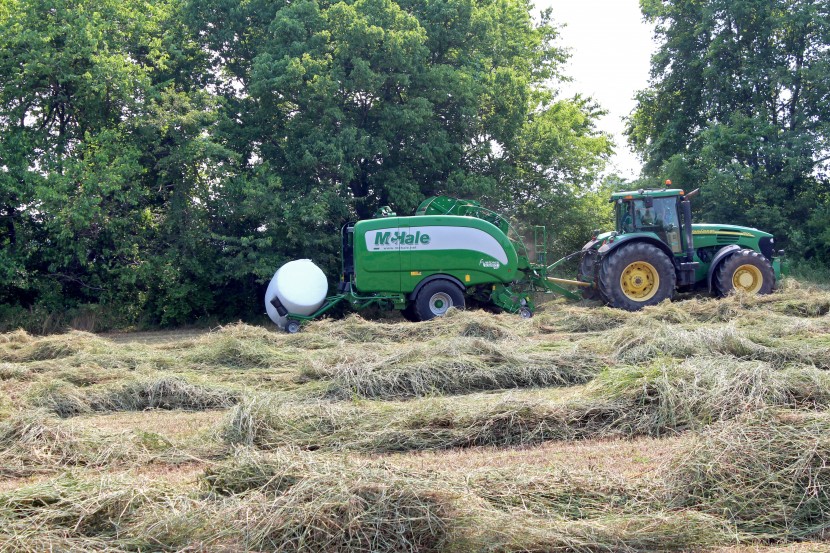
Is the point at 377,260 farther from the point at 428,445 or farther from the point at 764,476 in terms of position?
the point at 764,476

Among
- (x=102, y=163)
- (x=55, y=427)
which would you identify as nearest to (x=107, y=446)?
(x=55, y=427)

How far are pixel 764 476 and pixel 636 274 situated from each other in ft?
36.2

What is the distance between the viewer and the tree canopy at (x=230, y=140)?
Result: 15.9 m

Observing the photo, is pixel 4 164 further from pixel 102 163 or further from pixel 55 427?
pixel 55 427

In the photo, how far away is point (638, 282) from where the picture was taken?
49.6 feet

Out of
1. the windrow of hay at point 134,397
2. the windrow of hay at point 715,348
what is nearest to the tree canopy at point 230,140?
the windrow of hay at point 134,397

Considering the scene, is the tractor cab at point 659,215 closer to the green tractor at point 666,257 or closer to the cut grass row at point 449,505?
the green tractor at point 666,257

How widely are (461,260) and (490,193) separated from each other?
13.4 feet

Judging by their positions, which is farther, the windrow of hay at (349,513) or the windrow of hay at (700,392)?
the windrow of hay at (700,392)

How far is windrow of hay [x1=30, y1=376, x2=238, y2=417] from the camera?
747 centimetres

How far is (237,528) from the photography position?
380 centimetres

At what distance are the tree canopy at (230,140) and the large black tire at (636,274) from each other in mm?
4574

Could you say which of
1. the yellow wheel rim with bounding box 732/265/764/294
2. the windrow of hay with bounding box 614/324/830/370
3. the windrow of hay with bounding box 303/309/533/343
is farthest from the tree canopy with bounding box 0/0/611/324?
the windrow of hay with bounding box 614/324/830/370

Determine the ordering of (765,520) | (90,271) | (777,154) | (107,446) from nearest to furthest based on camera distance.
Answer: (765,520), (107,446), (90,271), (777,154)
